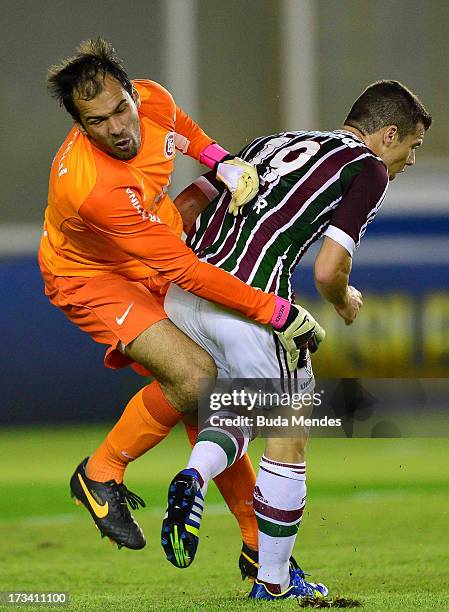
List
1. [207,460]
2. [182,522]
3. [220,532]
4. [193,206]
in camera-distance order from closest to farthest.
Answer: [182,522] → [207,460] → [193,206] → [220,532]

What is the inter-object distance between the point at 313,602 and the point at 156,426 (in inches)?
28.0

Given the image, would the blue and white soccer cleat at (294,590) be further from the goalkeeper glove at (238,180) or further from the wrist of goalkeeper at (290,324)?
the goalkeeper glove at (238,180)

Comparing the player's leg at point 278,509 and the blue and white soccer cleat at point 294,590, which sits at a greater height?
the player's leg at point 278,509

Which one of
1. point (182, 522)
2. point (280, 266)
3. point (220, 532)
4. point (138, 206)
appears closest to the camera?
point (182, 522)

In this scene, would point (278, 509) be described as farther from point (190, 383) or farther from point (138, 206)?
point (138, 206)

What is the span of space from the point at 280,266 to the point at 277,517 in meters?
0.74

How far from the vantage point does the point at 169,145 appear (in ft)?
12.6

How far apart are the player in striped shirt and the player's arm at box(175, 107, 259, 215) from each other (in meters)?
0.04

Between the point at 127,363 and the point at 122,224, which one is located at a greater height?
the point at 122,224

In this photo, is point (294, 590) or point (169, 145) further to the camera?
point (169, 145)

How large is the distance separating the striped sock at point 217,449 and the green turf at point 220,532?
0.42m

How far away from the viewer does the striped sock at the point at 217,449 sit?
339 cm

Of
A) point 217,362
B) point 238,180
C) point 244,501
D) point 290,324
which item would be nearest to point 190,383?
point 217,362

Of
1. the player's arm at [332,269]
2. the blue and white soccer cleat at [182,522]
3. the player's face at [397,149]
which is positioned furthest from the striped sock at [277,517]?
the player's face at [397,149]
